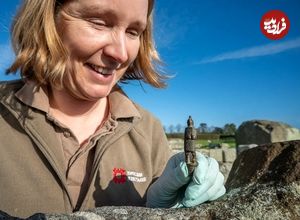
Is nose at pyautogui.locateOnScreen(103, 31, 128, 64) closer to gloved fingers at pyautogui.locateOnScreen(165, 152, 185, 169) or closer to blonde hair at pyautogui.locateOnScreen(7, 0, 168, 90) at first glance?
blonde hair at pyautogui.locateOnScreen(7, 0, 168, 90)

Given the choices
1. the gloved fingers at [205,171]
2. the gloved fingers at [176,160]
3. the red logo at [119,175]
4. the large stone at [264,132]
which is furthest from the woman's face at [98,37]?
the large stone at [264,132]

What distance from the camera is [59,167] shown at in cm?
230

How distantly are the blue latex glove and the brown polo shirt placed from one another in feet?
1.99

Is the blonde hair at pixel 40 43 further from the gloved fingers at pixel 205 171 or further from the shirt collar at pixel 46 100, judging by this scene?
the gloved fingers at pixel 205 171

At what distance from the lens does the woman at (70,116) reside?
90.3 inches

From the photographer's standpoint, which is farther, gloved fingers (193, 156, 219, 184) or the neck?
the neck

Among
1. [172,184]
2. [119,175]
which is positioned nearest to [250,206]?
[172,184]

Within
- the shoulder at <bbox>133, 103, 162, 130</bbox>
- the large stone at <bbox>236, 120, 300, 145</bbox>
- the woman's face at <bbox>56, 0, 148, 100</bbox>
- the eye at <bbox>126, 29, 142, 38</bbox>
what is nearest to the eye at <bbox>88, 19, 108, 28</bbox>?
the woman's face at <bbox>56, 0, 148, 100</bbox>

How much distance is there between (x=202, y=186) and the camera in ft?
5.54

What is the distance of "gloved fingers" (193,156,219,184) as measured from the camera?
5.58 ft

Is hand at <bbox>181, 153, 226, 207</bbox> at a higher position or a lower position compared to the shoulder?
higher

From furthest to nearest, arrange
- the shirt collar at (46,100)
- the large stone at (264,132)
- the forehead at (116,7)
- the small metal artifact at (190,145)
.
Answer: the large stone at (264,132)
the shirt collar at (46,100)
the forehead at (116,7)
the small metal artifact at (190,145)

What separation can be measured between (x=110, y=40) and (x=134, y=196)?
3.13 ft

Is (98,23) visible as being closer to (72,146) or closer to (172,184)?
(72,146)
